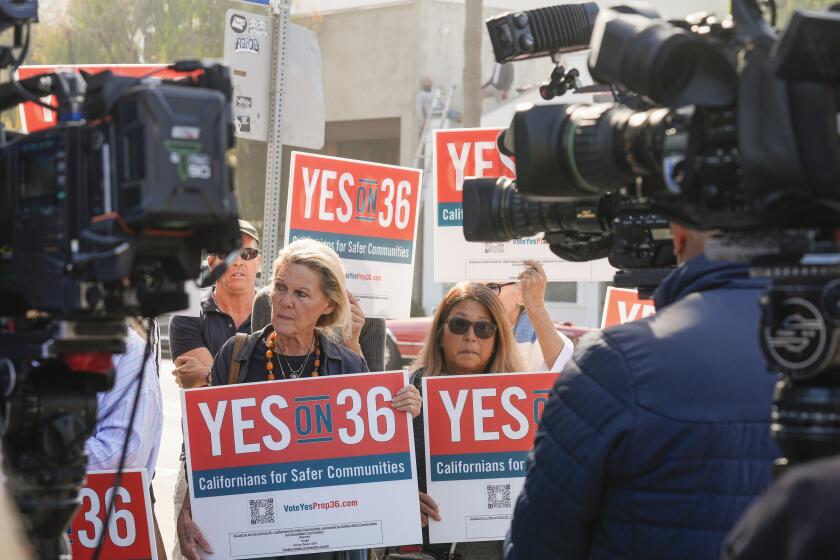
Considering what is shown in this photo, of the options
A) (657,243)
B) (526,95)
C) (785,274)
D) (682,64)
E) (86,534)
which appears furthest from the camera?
(526,95)

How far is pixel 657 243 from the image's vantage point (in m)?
3.18

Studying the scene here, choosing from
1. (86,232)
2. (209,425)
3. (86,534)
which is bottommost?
(86,534)

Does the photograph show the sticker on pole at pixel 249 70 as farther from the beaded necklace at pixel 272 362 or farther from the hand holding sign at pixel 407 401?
the hand holding sign at pixel 407 401

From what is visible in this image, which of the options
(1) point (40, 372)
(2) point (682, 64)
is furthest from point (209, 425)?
(2) point (682, 64)

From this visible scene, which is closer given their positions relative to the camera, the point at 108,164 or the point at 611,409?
the point at 108,164

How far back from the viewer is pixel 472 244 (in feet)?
19.8

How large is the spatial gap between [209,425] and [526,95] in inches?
753

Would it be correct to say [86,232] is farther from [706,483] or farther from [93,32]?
[93,32]

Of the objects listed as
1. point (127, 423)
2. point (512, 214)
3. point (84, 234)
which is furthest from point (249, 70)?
point (84, 234)

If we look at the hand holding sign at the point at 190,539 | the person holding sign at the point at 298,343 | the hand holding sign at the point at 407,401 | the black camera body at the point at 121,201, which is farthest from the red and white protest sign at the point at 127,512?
the black camera body at the point at 121,201

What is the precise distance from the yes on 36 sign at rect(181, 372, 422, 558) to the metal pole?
1468 mm

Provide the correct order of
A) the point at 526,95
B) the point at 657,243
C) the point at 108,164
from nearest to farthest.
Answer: the point at 108,164 → the point at 657,243 → the point at 526,95

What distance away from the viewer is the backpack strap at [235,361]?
4883 millimetres

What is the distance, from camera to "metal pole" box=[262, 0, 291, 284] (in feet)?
19.7
